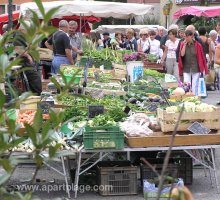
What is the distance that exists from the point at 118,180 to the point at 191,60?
22.1 ft

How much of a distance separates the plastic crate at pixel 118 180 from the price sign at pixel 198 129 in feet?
2.40

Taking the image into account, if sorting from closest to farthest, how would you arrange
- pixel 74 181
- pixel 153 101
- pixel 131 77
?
pixel 74 181, pixel 153 101, pixel 131 77

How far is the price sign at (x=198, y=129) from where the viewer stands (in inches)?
314

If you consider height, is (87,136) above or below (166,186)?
above

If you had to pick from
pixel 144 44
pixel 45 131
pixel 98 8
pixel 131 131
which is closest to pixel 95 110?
pixel 131 131

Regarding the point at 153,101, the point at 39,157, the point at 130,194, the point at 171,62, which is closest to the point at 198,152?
the point at 130,194

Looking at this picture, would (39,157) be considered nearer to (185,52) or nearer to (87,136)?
(87,136)

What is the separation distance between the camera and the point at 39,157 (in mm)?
2475

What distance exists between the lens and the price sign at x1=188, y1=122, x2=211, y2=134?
7969 mm

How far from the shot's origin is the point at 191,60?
14344 mm

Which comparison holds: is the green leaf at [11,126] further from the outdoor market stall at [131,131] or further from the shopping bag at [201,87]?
the shopping bag at [201,87]

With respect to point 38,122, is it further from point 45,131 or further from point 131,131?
point 131,131

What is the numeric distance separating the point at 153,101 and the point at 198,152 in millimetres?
1591

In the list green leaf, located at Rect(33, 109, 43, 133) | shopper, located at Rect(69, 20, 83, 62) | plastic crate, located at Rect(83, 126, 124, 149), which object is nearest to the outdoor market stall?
plastic crate, located at Rect(83, 126, 124, 149)
